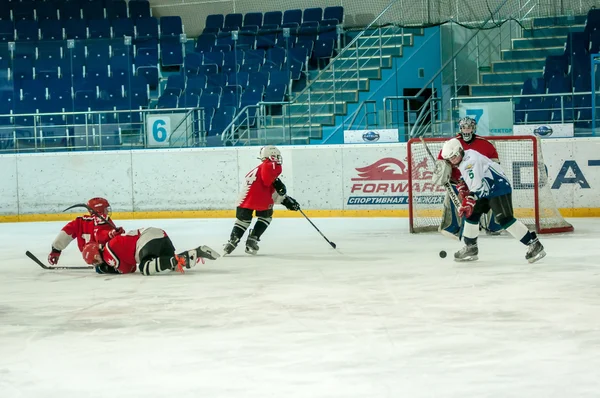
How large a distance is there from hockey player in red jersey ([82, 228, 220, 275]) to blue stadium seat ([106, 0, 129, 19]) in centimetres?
1410

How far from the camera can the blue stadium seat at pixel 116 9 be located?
21.2 m

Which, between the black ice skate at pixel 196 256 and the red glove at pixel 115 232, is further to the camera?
the red glove at pixel 115 232

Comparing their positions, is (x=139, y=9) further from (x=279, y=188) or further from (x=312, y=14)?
(x=279, y=188)

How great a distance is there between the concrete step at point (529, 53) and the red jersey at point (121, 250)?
907 centimetres

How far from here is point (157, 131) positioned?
49.4ft

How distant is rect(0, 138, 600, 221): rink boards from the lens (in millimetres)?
13898

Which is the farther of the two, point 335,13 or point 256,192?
point 335,13

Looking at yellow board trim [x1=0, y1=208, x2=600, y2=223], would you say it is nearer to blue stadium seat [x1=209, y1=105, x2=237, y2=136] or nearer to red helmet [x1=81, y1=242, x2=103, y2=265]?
blue stadium seat [x1=209, y1=105, x2=237, y2=136]

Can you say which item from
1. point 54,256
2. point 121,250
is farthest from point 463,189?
point 54,256

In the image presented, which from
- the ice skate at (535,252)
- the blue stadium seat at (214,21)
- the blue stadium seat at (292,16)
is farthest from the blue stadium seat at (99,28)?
the ice skate at (535,252)

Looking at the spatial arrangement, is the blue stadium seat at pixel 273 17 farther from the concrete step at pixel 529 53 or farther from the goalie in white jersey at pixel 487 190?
the goalie in white jersey at pixel 487 190

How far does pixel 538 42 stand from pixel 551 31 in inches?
10.1

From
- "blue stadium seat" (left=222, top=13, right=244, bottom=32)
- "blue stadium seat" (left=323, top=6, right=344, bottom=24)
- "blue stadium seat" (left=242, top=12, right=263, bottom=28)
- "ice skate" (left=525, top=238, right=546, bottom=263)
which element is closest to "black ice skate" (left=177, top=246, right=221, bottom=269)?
"ice skate" (left=525, top=238, right=546, bottom=263)

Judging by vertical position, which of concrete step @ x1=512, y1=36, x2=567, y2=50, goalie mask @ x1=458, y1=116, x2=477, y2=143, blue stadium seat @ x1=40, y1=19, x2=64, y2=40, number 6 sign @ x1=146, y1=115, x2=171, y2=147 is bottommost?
goalie mask @ x1=458, y1=116, x2=477, y2=143
